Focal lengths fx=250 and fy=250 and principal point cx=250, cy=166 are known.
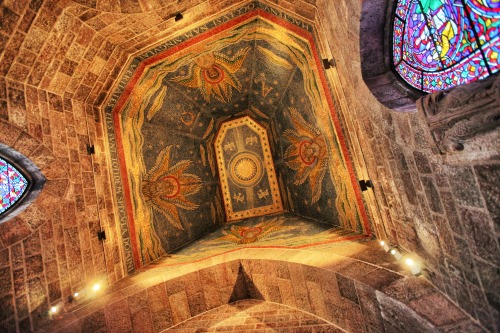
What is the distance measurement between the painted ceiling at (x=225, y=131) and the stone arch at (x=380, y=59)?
1072 mm

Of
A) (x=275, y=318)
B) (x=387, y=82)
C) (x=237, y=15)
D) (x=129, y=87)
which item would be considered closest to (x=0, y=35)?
(x=129, y=87)

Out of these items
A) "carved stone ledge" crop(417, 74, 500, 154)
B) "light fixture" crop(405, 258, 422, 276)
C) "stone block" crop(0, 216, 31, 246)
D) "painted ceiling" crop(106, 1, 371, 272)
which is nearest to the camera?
"carved stone ledge" crop(417, 74, 500, 154)

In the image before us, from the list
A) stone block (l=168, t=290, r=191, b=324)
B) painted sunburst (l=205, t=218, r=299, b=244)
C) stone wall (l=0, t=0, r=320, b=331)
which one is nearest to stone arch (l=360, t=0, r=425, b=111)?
stone wall (l=0, t=0, r=320, b=331)

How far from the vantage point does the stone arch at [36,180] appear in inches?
122

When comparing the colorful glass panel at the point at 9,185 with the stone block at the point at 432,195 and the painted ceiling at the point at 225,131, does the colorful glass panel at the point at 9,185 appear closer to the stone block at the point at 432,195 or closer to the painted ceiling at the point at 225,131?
the painted ceiling at the point at 225,131

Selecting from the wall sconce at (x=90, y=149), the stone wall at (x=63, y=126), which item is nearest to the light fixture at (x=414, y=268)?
the stone wall at (x=63, y=126)

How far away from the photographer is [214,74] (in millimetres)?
5066

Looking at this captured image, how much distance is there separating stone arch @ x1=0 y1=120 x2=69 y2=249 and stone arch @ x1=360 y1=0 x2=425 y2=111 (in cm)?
427

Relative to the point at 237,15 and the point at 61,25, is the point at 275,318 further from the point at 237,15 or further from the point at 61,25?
the point at 61,25

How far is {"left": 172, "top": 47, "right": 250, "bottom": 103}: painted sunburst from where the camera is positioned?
4676mm

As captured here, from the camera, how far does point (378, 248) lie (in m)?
3.29

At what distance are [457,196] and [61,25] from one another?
472cm

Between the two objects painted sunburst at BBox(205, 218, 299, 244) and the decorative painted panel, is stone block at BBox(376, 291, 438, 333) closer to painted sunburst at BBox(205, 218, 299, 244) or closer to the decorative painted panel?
painted sunburst at BBox(205, 218, 299, 244)

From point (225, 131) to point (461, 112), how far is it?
5364 millimetres
